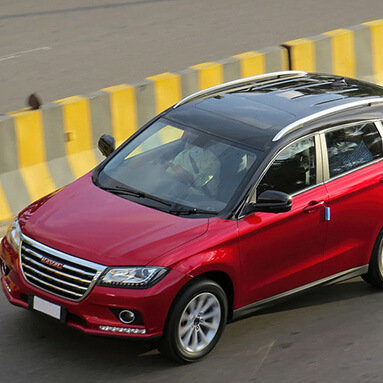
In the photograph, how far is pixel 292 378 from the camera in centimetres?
725

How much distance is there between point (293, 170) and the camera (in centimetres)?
799

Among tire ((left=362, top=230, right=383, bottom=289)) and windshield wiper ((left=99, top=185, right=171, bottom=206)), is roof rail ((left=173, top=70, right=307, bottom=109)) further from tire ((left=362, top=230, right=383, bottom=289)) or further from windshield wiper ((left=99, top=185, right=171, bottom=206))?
tire ((left=362, top=230, right=383, bottom=289))

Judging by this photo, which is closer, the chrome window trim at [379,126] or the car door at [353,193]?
the car door at [353,193]

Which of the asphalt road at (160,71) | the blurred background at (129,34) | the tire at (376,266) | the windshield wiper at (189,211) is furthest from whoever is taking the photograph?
the blurred background at (129,34)

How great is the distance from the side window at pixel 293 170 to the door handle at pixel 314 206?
15cm

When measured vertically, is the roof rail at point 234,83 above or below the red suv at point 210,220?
above

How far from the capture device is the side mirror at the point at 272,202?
7465mm

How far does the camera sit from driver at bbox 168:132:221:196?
7816 mm

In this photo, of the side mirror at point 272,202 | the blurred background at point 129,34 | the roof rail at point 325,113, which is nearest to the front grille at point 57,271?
the side mirror at point 272,202

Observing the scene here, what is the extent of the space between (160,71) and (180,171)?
7931 millimetres

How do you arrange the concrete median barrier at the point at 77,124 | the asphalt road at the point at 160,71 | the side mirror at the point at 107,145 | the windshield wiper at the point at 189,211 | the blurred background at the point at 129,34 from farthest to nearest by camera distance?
the blurred background at the point at 129,34 < the concrete median barrier at the point at 77,124 < the side mirror at the point at 107,145 < the windshield wiper at the point at 189,211 < the asphalt road at the point at 160,71

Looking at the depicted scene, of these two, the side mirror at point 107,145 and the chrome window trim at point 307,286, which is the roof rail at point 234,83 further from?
the chrome window trim at point 307,286

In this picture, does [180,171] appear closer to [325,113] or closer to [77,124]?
[325,113]

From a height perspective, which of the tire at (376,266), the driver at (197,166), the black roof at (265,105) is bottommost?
the tire at (376,266)
